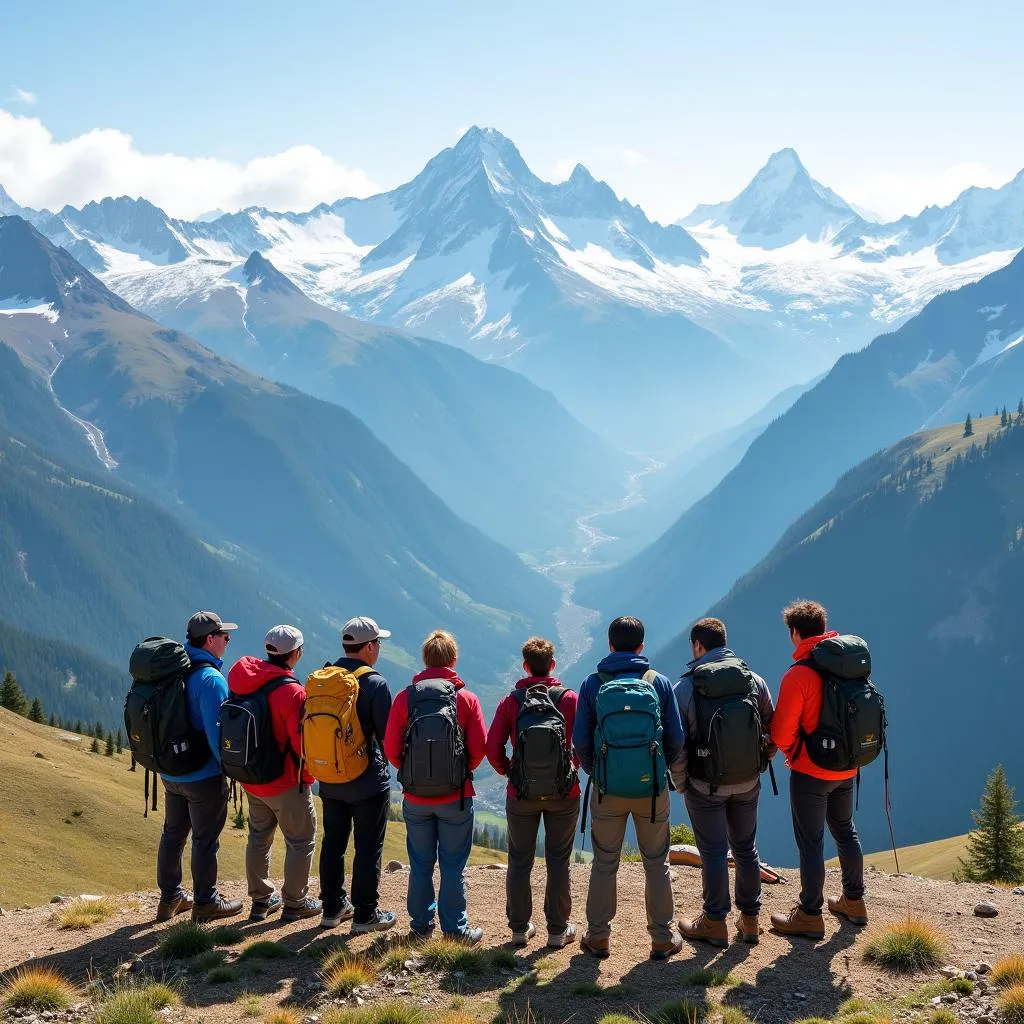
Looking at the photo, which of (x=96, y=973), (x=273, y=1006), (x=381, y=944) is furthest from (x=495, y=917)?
(x=96, y=973)

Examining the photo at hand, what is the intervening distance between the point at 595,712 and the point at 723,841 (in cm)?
322

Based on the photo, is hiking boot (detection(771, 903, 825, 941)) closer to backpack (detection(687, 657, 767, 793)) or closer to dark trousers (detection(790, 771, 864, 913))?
dark trousers (detection(790, 771, 864, 913))

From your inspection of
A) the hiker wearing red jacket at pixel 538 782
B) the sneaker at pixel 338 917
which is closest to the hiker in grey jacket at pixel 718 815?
the hiker wearing red jacket at pixel 538 782

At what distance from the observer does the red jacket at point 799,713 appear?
53.0 ft

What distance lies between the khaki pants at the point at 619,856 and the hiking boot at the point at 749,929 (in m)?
1.33

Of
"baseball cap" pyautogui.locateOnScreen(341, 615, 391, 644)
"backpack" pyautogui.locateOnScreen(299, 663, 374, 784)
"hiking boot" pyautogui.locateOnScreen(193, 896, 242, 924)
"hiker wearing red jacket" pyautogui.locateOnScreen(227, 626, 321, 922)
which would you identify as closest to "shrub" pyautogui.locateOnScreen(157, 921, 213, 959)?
"hiking boot" pyautogui.locateOnScreen(193, 896, 242, 924)

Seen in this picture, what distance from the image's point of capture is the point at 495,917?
1877 centimetres

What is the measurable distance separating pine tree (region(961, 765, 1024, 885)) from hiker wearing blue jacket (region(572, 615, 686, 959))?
2757cm

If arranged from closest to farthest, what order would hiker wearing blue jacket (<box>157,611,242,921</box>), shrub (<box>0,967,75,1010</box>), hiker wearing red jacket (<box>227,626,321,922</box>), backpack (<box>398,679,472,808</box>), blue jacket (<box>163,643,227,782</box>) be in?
shrub (<box>0,967,75,1010</box>) < backpack (<box>398,679,472,808</box>) < hiker wearing red jacket (<box>227,626,321,922</box>) < blue jacket (<box>163,643,227,782</box>) < hiker wearing blue jacket (<box>157,611,242,921</box>)

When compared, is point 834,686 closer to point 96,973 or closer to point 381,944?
point 381,944

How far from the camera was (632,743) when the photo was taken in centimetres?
1535

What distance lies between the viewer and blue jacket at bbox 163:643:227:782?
55.9ft

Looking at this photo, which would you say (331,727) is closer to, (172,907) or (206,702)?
(206,702)

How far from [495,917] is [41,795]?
4891 centimetres
